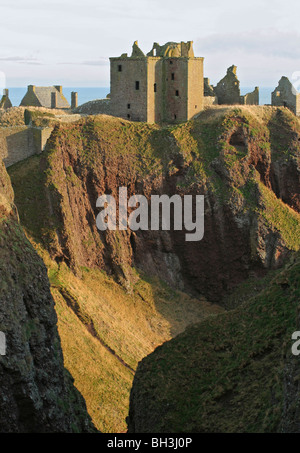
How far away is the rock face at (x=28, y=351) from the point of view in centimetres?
4306

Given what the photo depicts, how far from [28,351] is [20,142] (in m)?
33.1

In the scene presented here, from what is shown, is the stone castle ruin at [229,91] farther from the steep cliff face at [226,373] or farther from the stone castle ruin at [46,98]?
the steep cliff face at [226,373]

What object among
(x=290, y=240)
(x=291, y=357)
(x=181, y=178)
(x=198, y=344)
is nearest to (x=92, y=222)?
(x=181, y=178)

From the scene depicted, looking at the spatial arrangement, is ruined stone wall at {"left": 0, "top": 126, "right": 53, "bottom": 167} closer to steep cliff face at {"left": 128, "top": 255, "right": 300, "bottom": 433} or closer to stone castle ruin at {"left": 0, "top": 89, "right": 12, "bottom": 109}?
stone castle ruin at {"left": 0, "top": 89, "right": 12, "bottom": 109}

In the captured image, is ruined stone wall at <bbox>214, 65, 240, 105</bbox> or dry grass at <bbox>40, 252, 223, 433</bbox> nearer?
dry grass at <bbox>40, 252, 223, 433</bbox>

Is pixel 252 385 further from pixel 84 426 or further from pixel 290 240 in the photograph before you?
pixel 290 240

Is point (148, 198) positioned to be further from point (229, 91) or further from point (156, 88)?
point (229, 91)

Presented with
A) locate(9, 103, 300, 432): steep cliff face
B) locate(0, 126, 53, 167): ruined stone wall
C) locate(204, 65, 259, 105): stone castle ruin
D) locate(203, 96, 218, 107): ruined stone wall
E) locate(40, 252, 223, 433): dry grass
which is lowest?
locate(40, 252, 223, 433): dry grass

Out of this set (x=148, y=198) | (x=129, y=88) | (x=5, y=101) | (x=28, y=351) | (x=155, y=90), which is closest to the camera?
(x=28, y=351)

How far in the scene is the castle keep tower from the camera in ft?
274

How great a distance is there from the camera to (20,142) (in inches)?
2945

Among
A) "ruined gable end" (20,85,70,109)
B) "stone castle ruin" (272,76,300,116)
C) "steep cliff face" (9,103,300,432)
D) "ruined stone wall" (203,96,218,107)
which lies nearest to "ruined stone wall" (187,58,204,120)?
"steep cliff face" (9,103,300,432)

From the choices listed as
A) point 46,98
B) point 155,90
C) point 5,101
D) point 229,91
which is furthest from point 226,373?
point 46,98

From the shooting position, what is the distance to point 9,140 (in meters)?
74.2
